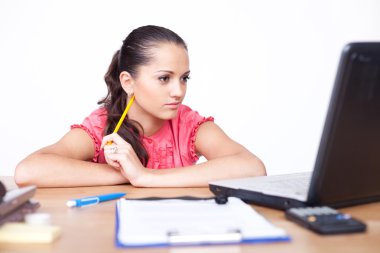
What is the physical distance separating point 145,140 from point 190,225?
3.70 feet

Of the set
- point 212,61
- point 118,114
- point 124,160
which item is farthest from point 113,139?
point 212,61

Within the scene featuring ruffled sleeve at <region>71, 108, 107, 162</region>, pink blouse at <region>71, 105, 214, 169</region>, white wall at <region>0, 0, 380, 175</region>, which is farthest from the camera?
white wall at <region>0, 0, 380, 175</region>

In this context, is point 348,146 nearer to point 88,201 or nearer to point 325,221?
point 325,221

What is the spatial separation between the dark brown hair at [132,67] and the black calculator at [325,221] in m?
1.00

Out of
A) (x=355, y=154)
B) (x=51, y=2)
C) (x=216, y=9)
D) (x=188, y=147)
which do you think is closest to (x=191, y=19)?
(x=216, y=9)

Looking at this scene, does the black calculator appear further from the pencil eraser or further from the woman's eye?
the woman's eye

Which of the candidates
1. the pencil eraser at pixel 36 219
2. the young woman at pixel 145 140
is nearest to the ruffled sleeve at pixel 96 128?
the young woman at pixel 145 140

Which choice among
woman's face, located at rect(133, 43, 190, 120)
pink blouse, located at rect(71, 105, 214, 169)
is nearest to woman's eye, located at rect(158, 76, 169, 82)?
woman's face, located at rect(133, 43, 190, 120)

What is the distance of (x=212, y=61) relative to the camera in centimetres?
339

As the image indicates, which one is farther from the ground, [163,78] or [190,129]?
[163,78]

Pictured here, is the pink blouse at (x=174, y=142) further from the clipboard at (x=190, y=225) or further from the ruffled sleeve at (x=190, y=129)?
the clipboard at (x=190, y=225)

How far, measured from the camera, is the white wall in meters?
3.29

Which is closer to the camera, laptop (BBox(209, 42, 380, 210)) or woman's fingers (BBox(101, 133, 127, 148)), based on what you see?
laptop (BBox(209, 42, 380, 210))

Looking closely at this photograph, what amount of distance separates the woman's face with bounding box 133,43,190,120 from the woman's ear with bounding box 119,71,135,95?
0.22 ft
